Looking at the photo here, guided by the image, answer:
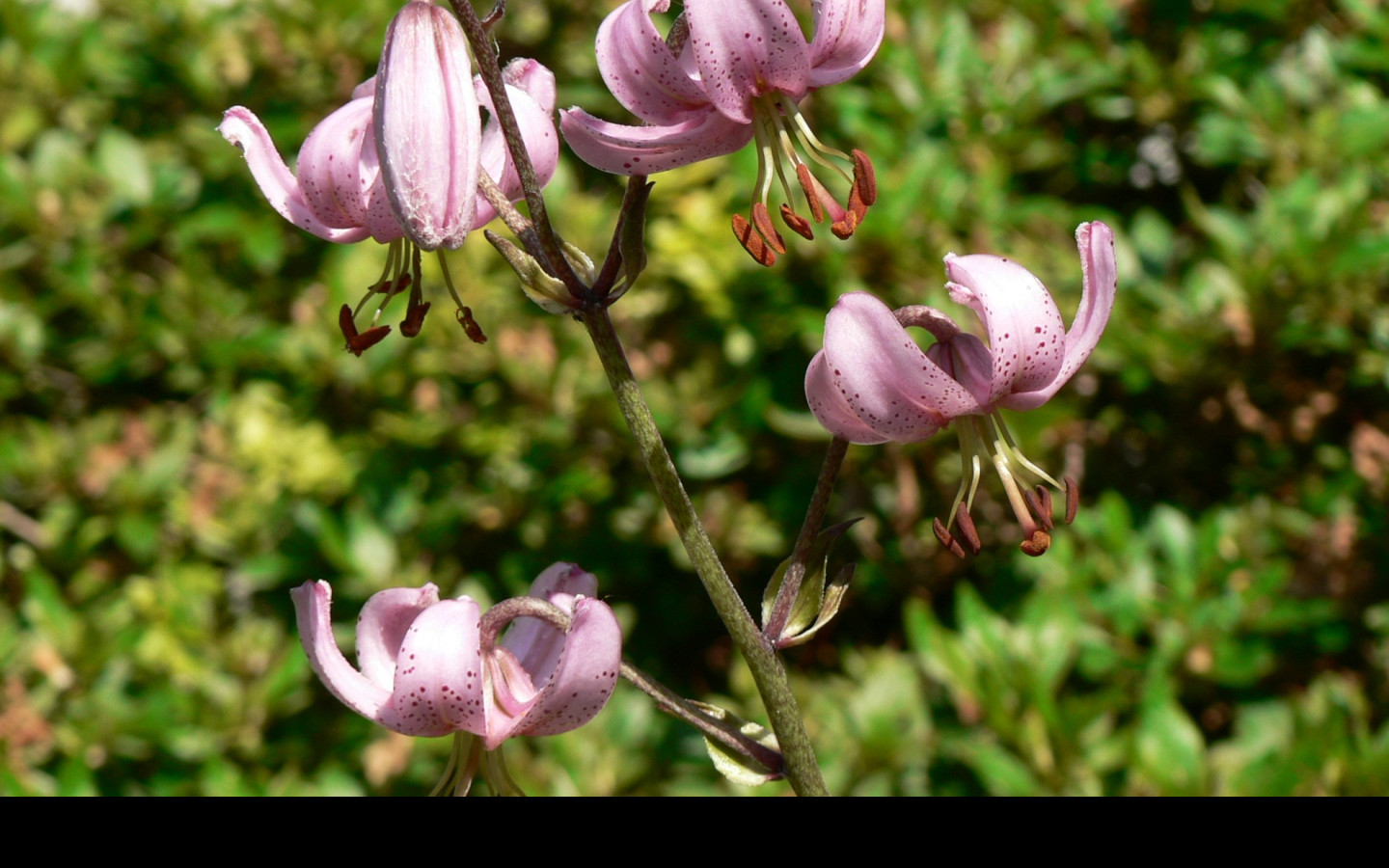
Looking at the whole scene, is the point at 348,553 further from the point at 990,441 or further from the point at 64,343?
the point at 990,441

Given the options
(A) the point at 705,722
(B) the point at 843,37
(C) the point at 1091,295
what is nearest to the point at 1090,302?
(C) the point at 1091,295

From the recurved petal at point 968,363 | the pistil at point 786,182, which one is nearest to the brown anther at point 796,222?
the pistil at point 786,182

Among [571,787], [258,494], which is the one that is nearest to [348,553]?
[258,494]

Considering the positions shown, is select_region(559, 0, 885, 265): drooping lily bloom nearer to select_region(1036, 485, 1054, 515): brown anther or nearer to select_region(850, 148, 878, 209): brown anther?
select_region(850, 148, 878, 209): brown anther

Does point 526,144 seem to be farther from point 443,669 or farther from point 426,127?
point 443,669

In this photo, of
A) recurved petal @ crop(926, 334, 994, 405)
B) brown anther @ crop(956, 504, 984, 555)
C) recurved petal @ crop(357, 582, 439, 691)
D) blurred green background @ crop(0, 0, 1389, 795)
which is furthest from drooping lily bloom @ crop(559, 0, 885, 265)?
blurred green background @ crop(0, 0, 1389, 795)

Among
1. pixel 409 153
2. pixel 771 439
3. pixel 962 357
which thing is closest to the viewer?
pixel 409 153
